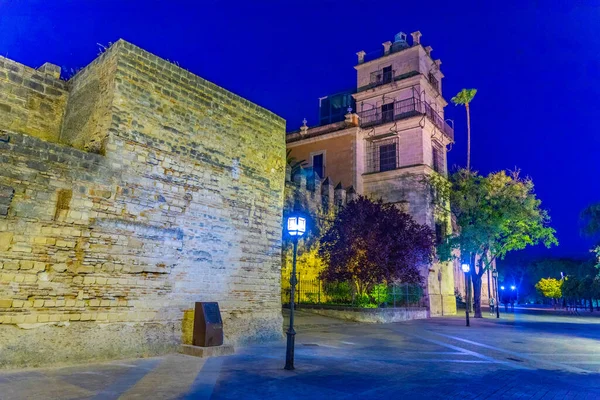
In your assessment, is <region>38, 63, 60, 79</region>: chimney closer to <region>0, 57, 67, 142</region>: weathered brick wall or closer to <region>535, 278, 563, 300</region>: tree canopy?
<region>0, 57, 67, 142</region>: weathered brick wall

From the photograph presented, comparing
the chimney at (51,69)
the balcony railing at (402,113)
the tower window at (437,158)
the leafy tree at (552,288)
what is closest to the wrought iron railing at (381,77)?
the balcony railing at (402,113)

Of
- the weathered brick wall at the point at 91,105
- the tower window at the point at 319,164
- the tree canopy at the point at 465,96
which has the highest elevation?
the tree canopy at the point at 465,96

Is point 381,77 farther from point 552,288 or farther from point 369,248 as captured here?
point 552,288

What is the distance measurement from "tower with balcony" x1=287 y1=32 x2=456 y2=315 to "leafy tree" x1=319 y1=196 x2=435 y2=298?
493cm

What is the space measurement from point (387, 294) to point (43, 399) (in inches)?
691

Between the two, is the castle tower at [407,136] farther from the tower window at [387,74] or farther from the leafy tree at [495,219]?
the leafy tree at [495,219]

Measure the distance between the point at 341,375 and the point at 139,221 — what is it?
5.27 metres

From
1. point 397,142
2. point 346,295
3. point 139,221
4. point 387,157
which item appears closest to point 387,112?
point 397,142

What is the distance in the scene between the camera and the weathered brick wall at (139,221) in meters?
7.50

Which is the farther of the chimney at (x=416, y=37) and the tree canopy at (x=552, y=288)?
the tree canopy at (x=552, y=288)

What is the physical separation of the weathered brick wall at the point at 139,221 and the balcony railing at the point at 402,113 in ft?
54.2

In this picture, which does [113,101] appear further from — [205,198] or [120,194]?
[205,198]

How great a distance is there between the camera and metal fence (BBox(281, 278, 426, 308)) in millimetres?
20203

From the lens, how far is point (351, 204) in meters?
21.5
